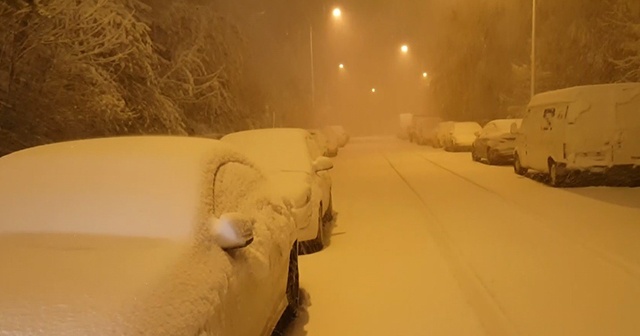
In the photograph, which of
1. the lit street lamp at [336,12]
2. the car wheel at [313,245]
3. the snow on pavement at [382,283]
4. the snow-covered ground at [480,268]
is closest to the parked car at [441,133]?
the lit street lamp at [336,12]

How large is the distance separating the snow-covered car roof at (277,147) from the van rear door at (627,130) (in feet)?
23.6

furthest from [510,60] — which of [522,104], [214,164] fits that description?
[214,164]

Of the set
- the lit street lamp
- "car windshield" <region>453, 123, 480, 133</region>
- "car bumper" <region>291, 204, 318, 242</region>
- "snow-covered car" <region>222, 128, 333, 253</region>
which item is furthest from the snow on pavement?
the lit street lamp

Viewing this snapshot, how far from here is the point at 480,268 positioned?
7434 mm

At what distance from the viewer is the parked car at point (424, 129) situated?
4342 cm

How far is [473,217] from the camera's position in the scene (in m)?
11.1

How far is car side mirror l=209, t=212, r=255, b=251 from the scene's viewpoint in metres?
3.84

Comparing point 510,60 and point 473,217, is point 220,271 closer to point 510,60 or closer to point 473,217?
point 473,217

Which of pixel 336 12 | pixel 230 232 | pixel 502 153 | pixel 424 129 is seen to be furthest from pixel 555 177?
pixel 336 12

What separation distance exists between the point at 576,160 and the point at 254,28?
1701cm

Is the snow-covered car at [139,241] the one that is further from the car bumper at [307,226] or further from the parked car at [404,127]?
the parked car at [404,127]

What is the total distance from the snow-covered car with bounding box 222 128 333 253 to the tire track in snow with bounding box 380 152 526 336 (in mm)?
1710

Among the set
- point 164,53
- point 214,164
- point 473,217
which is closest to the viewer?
point 214,164

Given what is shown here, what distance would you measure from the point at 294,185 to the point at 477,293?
104 inches
